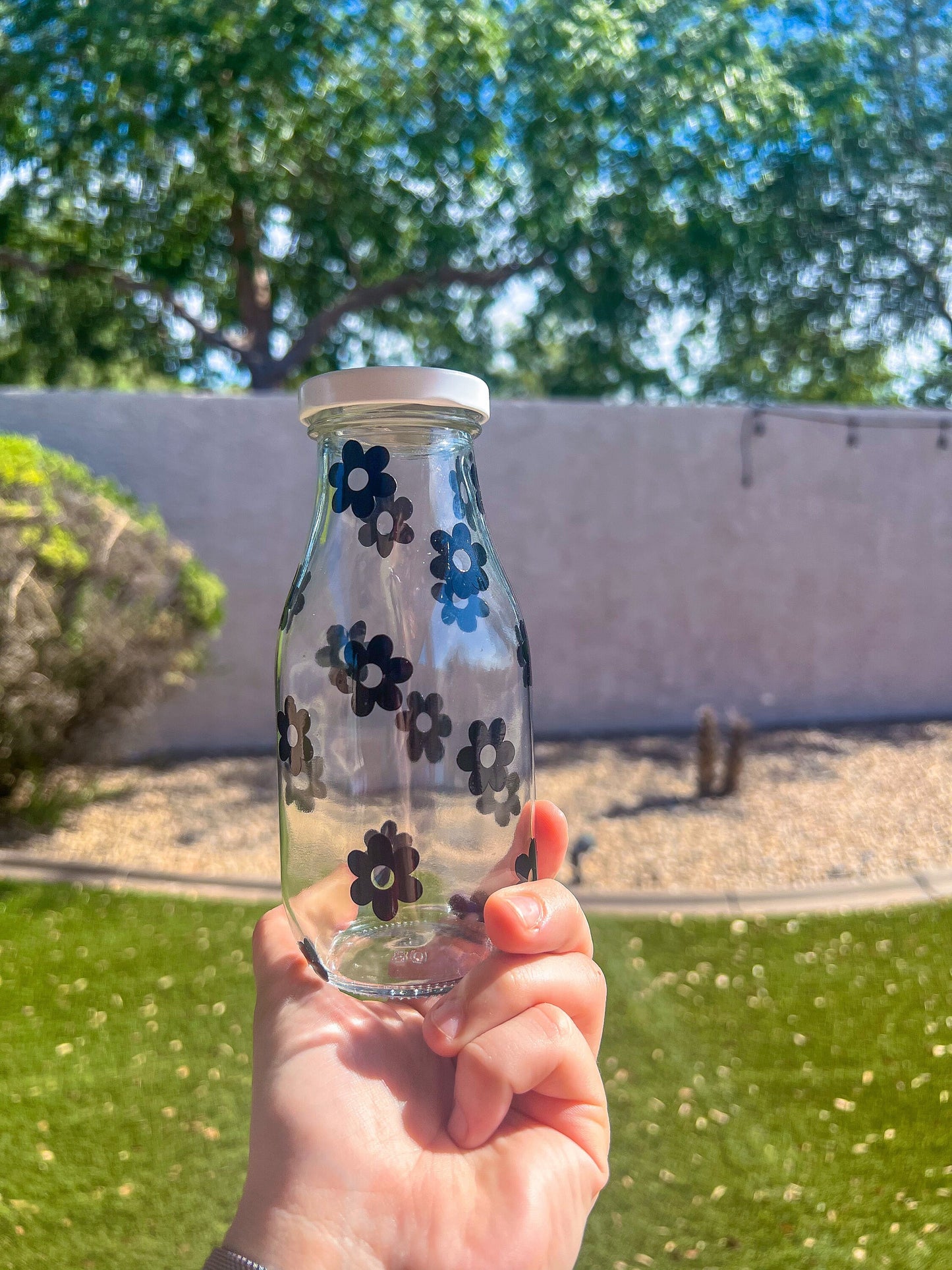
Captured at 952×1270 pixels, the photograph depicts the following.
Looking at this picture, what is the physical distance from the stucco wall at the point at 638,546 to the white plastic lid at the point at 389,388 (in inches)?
238

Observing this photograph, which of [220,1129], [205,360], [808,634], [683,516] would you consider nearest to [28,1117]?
[220,1129]

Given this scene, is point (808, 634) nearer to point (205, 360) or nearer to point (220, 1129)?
point (220, 1129)

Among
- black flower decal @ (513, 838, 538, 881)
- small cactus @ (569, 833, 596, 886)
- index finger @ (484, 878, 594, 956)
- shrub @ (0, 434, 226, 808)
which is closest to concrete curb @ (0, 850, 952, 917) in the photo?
small cactus @ (569, 833, 596, 886)

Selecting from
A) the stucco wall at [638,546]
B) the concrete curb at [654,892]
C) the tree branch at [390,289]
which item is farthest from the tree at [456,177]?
the concrete curb at [654,892]

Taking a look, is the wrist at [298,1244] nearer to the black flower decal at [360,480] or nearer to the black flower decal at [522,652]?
the black flower decal at [522,652]

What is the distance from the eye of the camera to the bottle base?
1049 mm

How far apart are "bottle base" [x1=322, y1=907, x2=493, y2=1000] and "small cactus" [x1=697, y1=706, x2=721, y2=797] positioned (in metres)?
4.57

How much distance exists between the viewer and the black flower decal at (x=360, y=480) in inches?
41.1

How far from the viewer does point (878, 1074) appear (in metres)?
2.93

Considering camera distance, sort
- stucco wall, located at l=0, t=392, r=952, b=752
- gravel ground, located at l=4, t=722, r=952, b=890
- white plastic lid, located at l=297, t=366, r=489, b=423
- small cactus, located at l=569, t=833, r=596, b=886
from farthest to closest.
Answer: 1. stucco wall, located at l=0, t=392, r=952, b=752
2. gravel ground, located at l=4, t=722, r=952, b=890
3. small cactus, located at l=569, t=833, r=596, b=886
4. white plastic lid, located at l=297, t=366, r=489, b=423

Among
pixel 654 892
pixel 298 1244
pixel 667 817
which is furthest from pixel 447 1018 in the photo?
pixel 667 817

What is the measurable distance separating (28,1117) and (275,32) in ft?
34.0

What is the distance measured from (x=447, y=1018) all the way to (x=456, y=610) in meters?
0.41

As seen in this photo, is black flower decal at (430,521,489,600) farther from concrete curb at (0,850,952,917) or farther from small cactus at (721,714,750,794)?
small cactus at (721,714,750,794)
